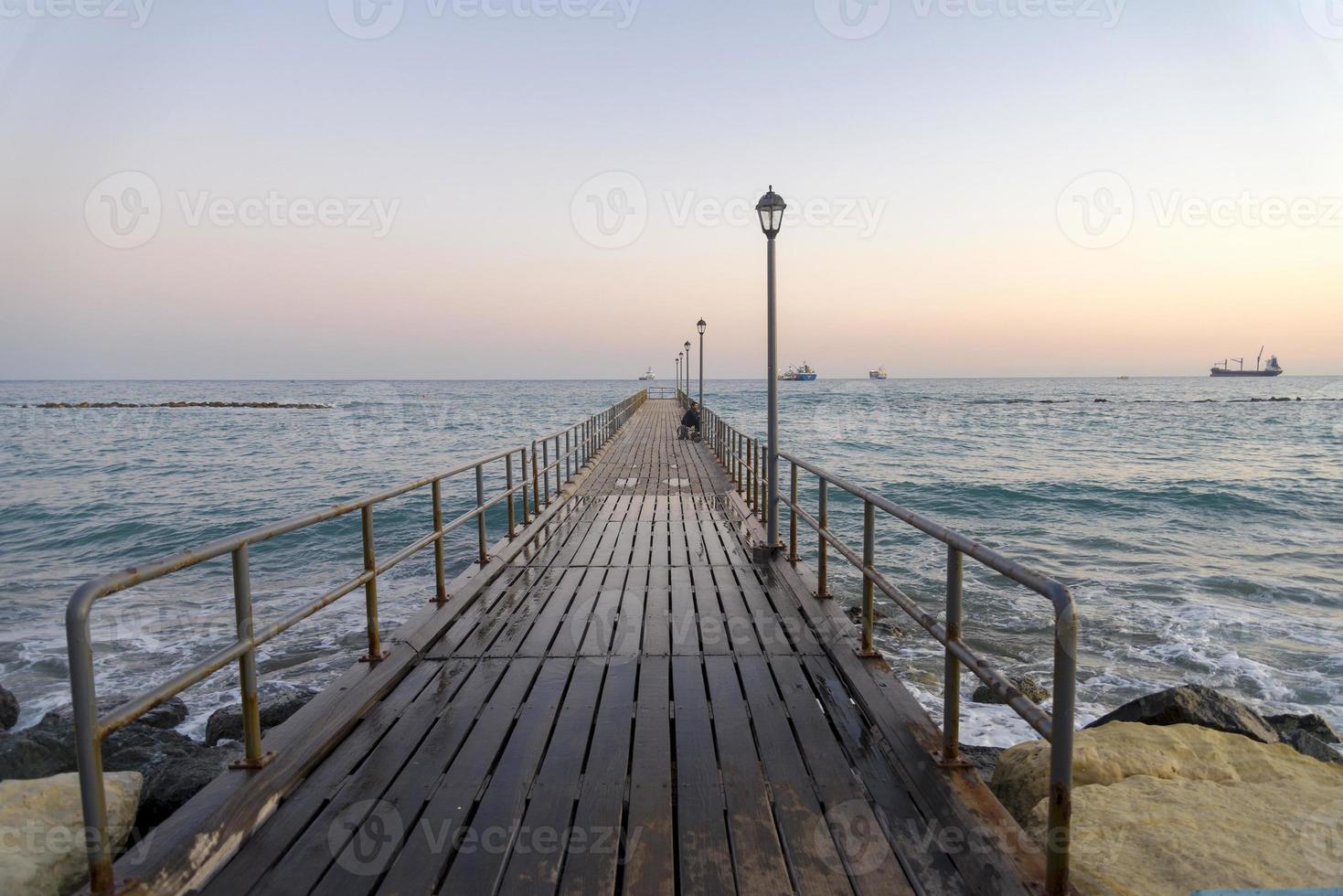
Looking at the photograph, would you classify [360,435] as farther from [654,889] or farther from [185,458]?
[654,889]

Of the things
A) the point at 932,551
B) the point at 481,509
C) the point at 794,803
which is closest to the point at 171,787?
the point at 481,509

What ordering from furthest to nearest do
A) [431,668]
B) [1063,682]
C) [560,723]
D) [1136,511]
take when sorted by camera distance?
1. [1136,511]
2. [431,668]
3. [560,723]
4. [1063,682]

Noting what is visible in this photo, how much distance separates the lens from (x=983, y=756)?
19.9ft

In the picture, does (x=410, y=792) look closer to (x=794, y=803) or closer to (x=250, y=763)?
(x=250, y=763)

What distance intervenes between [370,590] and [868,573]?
8.69 ft

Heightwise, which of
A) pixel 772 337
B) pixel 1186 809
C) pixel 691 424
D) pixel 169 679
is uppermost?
pixel 772 337

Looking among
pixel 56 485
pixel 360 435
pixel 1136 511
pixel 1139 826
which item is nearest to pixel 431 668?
pixel 1139 826

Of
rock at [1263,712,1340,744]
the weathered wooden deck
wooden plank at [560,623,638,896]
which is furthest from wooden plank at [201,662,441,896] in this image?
rock at [1263,712,1340,744]

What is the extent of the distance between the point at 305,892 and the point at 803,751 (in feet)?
6.37

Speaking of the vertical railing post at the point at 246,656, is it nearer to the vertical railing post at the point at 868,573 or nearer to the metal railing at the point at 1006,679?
the metal railing at the point at 1006,679

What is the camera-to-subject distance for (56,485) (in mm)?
24641

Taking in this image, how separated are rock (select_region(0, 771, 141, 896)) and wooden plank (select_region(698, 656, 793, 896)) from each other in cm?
229

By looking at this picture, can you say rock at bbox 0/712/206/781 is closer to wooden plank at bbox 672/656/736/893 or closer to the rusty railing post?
the rusty railing post

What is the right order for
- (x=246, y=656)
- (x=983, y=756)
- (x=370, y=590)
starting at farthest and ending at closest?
1. (x=983, y=756)
2. (x=370, y=590)
3. (x=246, y=656)
